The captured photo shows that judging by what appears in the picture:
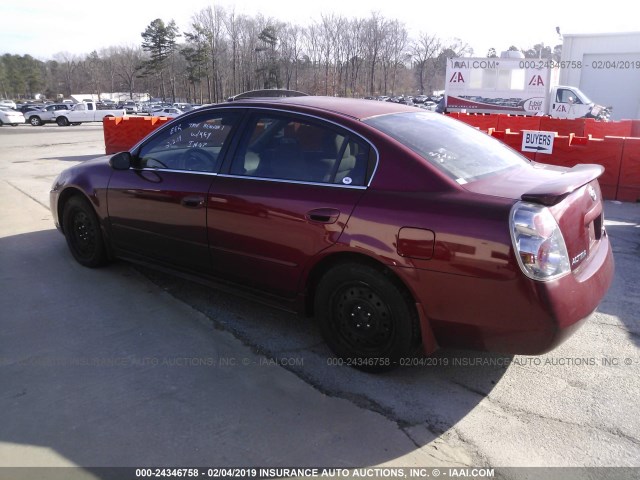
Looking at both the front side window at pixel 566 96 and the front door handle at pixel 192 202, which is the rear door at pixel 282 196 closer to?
the front door handle at pixel 192 202

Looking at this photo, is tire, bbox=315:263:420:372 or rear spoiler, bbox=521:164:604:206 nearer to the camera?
rear spoiler, bbox=521:164:604:206

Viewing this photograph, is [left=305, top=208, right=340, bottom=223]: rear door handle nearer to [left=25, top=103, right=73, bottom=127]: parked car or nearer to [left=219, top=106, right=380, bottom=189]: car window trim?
[left=219, top=106, right=380, bottom=189]: car window trim

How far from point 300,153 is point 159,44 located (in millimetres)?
85391

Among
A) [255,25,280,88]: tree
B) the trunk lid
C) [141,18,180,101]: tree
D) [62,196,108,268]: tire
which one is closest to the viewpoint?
the trunk lid

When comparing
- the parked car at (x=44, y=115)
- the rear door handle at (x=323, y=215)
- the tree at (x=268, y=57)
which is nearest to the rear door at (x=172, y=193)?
the rear door handle at (x=323, y=215)

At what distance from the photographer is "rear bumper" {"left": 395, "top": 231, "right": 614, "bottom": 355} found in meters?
2.55

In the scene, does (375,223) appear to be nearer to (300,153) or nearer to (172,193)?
(300,153)

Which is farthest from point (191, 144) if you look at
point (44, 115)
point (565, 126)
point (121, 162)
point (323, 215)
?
point (44, 115)

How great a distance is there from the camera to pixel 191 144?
407 cm

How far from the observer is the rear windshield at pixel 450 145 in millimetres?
3068

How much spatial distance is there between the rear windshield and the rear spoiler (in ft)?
1.19

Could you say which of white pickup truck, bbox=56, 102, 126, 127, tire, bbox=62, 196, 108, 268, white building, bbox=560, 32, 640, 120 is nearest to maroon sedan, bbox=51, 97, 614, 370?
tire, bbox=62, 196, 108, 268

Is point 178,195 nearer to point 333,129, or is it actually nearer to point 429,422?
point 333,129

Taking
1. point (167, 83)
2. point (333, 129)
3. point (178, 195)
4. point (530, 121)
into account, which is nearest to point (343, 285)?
point (333, 129)
